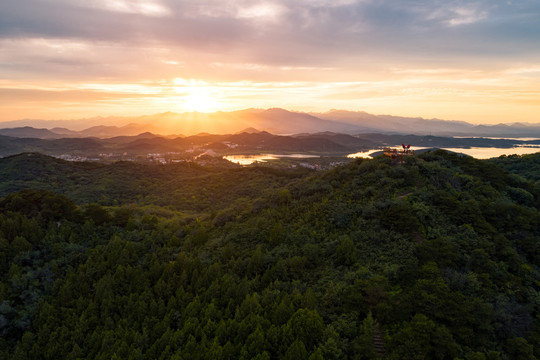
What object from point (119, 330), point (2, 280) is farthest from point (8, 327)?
point (119, 330)

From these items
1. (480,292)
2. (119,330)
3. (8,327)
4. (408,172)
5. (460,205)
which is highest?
(408,172)

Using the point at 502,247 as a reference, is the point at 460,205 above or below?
above

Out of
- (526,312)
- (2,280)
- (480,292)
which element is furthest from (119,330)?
(526,312)

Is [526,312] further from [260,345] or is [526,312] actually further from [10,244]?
[10,244]

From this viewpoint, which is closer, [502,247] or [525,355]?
[525,355]

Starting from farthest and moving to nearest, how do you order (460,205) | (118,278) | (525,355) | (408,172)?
(408,172)
(460,205)
(118,278)
(525,355)

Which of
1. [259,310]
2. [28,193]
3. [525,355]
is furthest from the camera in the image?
[28,193]

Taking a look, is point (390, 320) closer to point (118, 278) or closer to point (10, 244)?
point (118, 278)
